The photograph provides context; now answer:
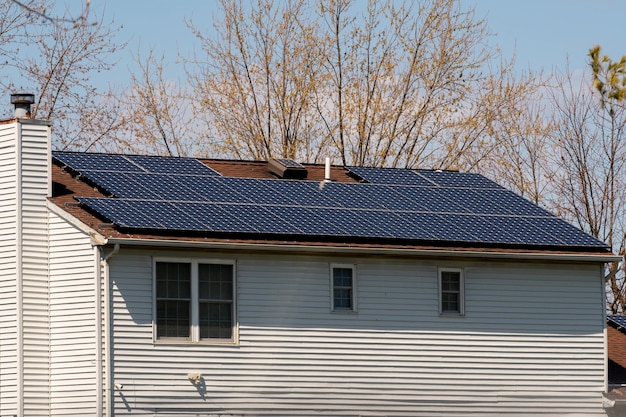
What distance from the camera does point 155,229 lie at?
86.0ft

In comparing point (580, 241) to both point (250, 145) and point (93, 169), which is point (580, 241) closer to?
point (93, 169)

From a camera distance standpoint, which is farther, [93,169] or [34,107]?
[34,107]

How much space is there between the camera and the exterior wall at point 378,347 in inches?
1032

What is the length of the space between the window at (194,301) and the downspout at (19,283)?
269cm

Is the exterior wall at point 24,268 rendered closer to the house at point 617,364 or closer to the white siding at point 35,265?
the white siding at point 35,265

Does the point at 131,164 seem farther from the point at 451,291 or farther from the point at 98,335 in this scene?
the point at 451,291

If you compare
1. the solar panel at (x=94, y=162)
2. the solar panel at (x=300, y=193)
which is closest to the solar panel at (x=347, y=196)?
the solar panel at (x=300, y=193)

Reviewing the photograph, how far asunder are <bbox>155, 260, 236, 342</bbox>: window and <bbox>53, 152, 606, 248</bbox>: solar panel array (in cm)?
80

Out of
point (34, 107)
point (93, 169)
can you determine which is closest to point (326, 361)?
point (93, 169)

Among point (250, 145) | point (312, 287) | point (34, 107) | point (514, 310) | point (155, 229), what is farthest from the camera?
point (250, 145)

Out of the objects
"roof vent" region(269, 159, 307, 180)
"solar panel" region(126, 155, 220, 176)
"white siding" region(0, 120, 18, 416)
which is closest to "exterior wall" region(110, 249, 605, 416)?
"white siding" region(0, 120, 18, 416)

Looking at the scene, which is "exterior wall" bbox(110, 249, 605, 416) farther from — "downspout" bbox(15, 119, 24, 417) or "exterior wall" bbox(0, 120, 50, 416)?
"downspout" bbox(15, 119, 24, 417)

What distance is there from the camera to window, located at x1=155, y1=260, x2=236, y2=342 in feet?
86.7

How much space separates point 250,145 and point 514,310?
69.1 ft
